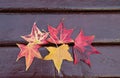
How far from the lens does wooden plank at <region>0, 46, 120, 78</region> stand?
111 cm

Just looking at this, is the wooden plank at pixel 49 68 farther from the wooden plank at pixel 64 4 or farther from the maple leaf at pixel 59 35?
the wooden plank at pixel 64 4

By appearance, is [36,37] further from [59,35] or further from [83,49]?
[83,49]

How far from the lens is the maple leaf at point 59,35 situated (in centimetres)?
115

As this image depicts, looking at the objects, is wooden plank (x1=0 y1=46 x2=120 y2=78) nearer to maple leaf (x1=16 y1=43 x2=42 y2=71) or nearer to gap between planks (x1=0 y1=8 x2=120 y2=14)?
maple leaf (x1=16 y1=43 x2=42 y2=71)

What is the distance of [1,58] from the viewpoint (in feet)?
3.69

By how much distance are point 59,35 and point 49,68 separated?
5.9 inches

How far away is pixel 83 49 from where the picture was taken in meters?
1.15

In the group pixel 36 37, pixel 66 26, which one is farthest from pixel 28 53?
pixel 66 26

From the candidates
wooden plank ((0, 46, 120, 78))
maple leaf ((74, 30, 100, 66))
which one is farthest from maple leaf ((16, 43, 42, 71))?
maple leaf ((74, 30, 100, 66))

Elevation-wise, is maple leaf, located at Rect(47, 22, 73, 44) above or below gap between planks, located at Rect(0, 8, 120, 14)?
below

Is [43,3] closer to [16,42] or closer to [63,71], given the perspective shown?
[16,42]

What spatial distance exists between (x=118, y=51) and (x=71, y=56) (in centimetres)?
21

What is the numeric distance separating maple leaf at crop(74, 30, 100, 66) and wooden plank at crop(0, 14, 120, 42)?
0.03 metres

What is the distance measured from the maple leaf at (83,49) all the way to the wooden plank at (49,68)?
21mm
